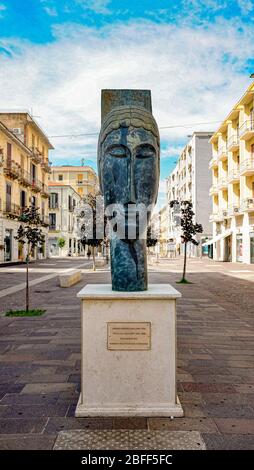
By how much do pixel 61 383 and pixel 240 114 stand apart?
32.3 meters

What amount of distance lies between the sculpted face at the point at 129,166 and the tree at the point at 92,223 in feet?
64.5

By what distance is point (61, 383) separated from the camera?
4.43 m

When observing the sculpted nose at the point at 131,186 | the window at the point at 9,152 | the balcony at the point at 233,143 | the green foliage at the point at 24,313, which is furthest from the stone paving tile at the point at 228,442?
the balcony at the point at 233,143

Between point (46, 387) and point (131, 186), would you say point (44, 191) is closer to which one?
point (46, 387)

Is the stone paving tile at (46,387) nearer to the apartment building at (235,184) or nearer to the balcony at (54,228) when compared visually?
the apartment building at (235,184)

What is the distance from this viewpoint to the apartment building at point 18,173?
2923cm

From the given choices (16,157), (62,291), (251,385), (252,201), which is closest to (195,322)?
(251,385)

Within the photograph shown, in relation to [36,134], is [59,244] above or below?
below

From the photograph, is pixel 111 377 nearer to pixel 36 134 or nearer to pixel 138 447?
pixel 138 447

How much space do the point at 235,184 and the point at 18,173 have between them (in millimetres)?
19927

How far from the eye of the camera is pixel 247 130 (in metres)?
29.7

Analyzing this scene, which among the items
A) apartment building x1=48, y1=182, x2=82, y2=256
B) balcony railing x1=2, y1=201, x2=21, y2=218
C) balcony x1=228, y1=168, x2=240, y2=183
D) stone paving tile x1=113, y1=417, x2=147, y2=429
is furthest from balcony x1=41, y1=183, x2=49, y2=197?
stone paving tile x1=113, y1=417, x2=147, y2=429

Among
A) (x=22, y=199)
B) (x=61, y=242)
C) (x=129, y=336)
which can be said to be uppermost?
(x=22, y=199)

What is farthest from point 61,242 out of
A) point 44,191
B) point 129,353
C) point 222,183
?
point 129,353
